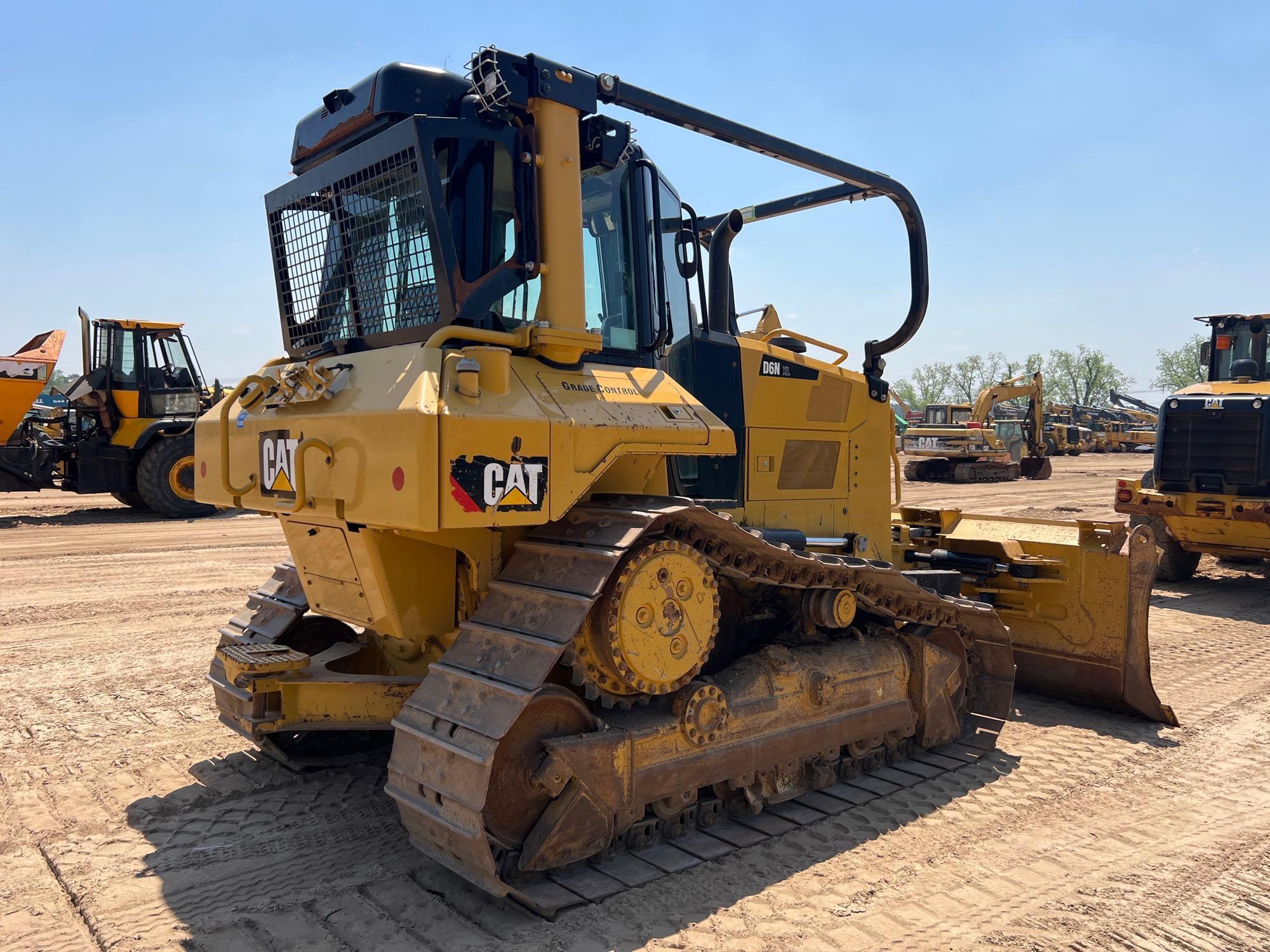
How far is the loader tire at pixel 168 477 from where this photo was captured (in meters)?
15.9

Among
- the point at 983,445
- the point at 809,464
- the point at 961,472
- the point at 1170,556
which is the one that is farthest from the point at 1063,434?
the point at 809,464

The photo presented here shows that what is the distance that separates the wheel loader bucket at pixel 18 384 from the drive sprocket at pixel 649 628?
16026 millimetres

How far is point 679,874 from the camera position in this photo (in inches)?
149

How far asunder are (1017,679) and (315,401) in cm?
537

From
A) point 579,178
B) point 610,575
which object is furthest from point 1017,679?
point 579,178

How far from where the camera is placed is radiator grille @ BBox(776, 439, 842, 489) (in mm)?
5430

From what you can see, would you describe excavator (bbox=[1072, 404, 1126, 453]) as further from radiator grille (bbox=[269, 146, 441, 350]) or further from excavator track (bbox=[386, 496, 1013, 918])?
radiator grille (bbox=[269, 146, 441, 350])

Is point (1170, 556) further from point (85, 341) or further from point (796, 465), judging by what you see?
point (85, 341)

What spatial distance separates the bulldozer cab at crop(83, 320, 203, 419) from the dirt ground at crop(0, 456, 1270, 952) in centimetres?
1042

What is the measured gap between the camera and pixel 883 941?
3355mm

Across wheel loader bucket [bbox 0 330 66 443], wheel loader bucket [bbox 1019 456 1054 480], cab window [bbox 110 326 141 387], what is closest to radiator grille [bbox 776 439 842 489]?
cab window [bbox 110 326 141 387]

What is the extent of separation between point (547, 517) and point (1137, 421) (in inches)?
2045

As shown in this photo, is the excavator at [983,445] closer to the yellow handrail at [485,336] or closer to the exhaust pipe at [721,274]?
the exhaust pipe at [721,274]

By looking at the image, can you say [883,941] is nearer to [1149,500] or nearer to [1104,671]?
[1104,671]
